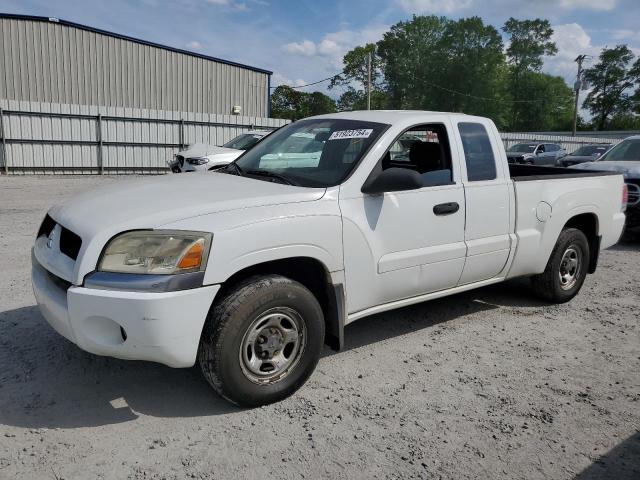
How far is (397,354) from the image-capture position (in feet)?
13.2

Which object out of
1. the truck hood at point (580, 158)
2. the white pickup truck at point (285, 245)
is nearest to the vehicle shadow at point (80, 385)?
the white pickup truck at point (285, 245)

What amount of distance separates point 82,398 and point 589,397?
3147mm

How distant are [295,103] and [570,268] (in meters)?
76.1

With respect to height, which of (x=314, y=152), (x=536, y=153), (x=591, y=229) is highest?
(x=536, y=153)

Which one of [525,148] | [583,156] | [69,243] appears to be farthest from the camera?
[525,148]

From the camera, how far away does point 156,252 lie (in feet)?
9.23

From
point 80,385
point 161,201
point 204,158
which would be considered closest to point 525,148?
point 204,158

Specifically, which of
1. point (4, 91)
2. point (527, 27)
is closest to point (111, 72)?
point (4, 91)

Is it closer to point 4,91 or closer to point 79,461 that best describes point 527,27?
point 4,91

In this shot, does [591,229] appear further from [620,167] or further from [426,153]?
[620,167]

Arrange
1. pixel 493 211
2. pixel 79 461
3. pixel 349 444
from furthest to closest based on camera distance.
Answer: pixel 493 211, pixel 349 444, pixel 79 461

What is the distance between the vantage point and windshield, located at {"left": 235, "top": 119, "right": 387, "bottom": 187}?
12.1ft

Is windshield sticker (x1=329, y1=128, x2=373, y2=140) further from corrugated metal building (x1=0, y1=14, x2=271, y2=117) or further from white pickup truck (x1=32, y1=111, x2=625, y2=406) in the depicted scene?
corrugated metal building (x1=0, y1=14, x2=271, y2=117)

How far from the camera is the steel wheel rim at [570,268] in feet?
17.4
